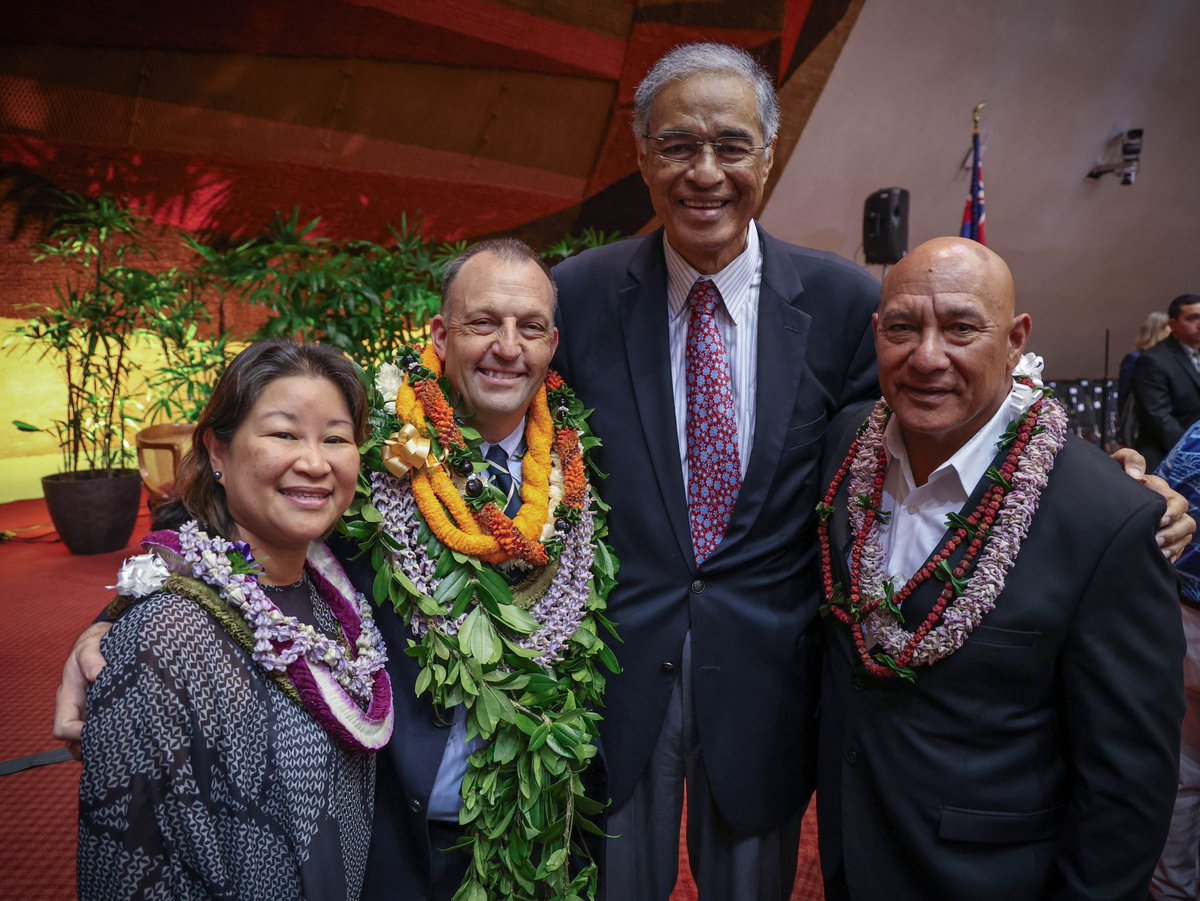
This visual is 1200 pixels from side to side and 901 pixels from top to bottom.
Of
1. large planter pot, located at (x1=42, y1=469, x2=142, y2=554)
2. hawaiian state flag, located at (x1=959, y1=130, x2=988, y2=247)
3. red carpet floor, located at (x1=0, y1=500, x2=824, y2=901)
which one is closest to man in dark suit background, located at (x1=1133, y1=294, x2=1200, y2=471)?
hawaiian state flag, located at (x1=959, y1=130, x2=988, y2=247)

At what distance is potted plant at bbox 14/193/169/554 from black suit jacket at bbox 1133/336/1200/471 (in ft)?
20.2

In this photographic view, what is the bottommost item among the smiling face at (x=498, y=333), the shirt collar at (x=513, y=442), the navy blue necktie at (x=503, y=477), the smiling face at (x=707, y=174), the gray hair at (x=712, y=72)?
the navy blue necktie at (x=503, y=477)

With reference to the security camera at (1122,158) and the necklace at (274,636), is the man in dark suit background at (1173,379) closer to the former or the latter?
the security camera at (1122,158)

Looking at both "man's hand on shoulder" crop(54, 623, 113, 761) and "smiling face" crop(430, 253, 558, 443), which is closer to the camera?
"man's hand on shoulder" crop(54, 623, 113, 761)

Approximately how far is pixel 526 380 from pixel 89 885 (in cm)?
106

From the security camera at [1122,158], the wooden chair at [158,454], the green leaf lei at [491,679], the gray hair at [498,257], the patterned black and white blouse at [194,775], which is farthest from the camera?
the security camera at [1122,158]

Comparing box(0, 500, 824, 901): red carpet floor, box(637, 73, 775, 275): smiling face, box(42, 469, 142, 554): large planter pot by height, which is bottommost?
box(0, 500, 824, 901): red carpet floor

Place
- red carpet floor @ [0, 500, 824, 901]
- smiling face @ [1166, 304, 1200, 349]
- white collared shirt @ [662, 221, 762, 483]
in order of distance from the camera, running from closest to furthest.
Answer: white collared shirt @ [662, 221, 762, 483], red carpet floor @ [0, 500, 824, 901], smiling face @ [1166, 304, 1200, 349]

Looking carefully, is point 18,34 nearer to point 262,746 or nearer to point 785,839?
point 262,746

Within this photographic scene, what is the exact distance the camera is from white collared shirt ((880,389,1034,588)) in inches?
55.9

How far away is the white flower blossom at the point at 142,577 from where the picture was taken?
1.20m

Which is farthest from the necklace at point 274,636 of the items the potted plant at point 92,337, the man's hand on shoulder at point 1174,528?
the potted plant at point 92,337

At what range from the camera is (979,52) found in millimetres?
7957

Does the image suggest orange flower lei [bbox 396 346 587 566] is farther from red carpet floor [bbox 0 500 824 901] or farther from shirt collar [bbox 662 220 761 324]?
red carpet floor [bbox 0 500 824 901]
